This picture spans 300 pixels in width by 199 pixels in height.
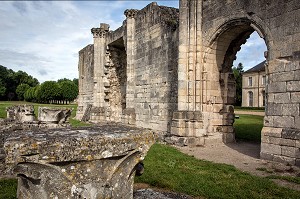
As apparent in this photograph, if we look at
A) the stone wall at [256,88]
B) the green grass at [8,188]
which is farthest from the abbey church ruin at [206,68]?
the stone wall at [256,88]

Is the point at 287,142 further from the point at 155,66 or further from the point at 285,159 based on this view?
the point at 155,66

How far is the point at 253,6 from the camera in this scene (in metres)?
8.51

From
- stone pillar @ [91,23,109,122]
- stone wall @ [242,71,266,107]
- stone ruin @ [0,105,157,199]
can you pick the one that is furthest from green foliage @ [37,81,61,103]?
stone ruin @ [0,105,157,199]

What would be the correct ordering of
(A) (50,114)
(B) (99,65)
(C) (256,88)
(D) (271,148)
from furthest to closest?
(C) (256,88), (B) (99,65), (A) (50,114), (D) (271,148)

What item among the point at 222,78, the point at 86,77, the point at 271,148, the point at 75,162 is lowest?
the point at 271,148

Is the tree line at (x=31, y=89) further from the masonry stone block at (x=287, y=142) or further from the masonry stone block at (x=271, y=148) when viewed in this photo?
the masonry stone block at (x=287, y=142)

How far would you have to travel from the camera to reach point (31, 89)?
7350cm

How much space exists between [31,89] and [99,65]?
196 feet

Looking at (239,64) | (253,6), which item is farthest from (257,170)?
(239,64)

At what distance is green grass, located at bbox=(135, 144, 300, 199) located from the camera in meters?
4.84

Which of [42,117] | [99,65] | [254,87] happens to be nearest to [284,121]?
[42,117]

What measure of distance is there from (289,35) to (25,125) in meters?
7.73

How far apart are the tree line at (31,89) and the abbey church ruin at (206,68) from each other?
51.0 meters

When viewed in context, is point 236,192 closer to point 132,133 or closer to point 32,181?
point 132,133
